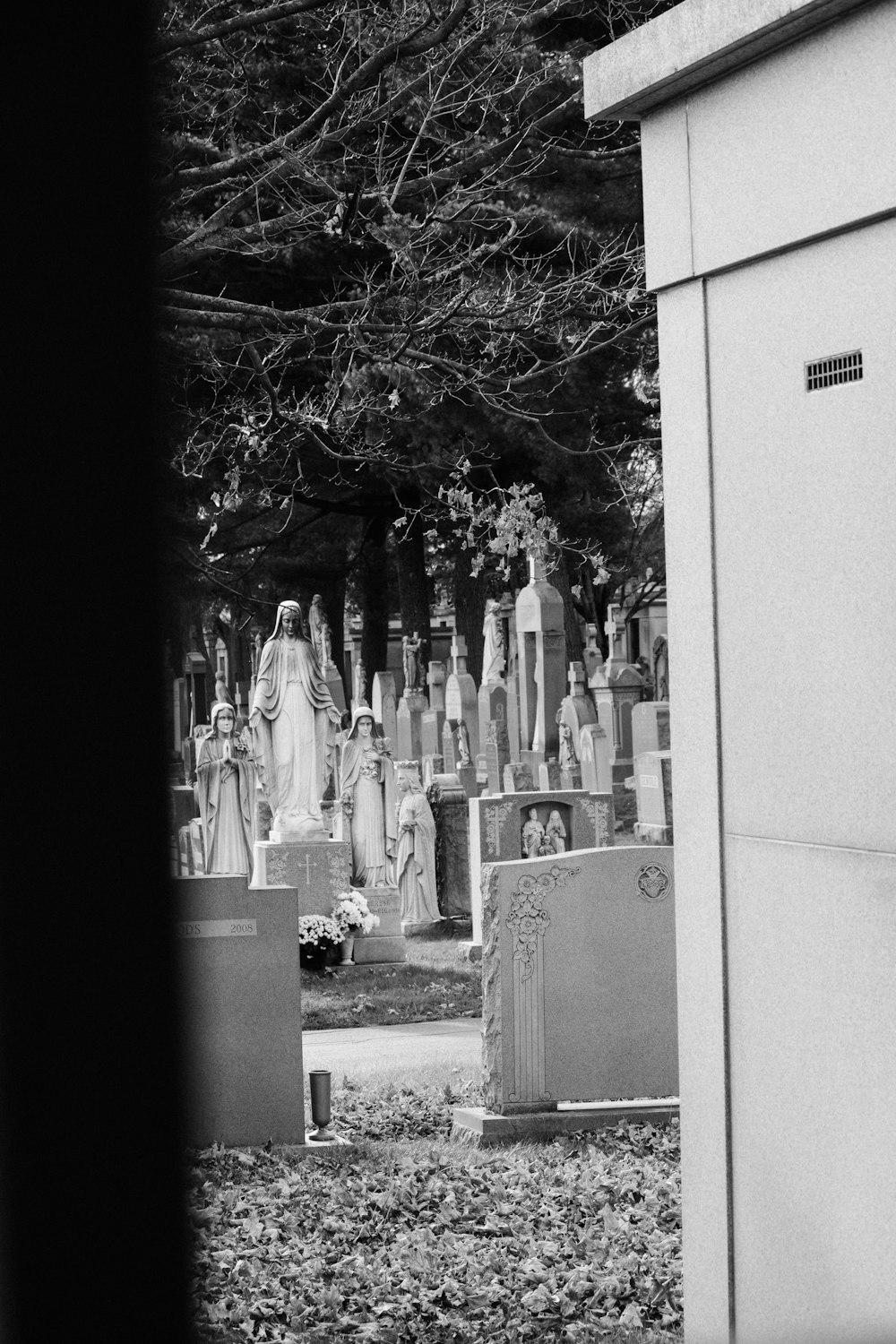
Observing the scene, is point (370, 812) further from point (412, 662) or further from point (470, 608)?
point (470, 608)

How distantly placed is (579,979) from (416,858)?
281 inches

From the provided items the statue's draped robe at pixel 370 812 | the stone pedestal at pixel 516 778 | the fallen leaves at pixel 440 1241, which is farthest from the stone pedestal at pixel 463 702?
the fallen leaves at pixel 440 1241

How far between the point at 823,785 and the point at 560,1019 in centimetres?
426

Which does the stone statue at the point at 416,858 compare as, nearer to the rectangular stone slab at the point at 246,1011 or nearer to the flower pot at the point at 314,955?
the flower pot at the point at 314,955

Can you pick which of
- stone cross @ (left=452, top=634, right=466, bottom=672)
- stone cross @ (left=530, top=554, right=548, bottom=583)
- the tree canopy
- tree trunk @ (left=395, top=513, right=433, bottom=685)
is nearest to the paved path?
the tree canopy

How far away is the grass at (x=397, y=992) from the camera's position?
37.9 feet

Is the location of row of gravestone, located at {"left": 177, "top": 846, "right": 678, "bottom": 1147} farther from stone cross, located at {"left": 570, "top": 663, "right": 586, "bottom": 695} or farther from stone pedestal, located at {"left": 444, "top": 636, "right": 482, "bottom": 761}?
stone pedestal, located at {"left": 444, "top": 636, "right": 482, "bottom": 761}

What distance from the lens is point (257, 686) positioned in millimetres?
15227

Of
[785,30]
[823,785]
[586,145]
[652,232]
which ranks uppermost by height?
[586,145]

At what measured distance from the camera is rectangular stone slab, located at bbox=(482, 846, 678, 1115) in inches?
308

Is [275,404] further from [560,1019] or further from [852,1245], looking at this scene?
[852,1245]

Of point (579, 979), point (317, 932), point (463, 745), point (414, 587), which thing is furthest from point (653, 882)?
point (414, 587)

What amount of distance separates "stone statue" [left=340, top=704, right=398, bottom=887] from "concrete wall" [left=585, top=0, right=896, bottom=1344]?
10385 mm

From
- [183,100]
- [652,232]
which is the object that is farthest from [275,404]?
[652,232]
